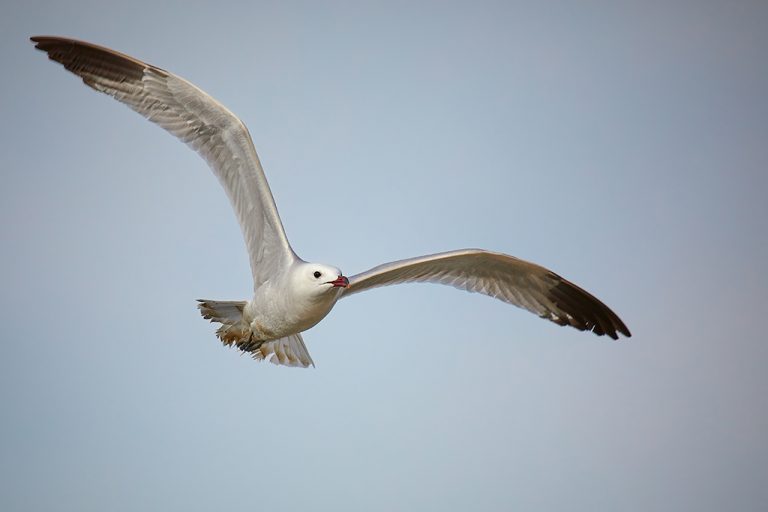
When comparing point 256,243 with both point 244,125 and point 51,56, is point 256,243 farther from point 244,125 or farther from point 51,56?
point 51,56

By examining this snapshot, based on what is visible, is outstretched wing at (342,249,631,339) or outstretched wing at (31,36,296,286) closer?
outstretched wing at (31,36,296,286)

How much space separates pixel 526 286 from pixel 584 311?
672 millimetres

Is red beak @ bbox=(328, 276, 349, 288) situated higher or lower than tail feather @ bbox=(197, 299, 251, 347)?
higher

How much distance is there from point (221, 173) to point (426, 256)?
2130mm

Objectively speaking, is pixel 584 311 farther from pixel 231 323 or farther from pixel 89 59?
pixel 89 59

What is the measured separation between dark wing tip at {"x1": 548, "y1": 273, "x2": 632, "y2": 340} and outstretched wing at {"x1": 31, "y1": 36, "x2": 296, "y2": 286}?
122 inches

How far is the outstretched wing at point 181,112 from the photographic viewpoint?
8609mm

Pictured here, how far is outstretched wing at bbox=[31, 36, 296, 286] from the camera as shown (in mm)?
8609

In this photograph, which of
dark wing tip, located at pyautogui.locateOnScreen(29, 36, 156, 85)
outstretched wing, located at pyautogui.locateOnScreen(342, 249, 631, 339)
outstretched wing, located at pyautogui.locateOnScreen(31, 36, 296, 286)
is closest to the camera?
outstretched wing, located at pyautogui.locateOnScreen(31, 36, 296, 286)

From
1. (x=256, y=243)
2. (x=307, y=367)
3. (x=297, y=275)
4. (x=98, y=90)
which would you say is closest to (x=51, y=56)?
(x=98, y=90)

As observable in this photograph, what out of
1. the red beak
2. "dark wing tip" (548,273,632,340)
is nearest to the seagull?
the red beak

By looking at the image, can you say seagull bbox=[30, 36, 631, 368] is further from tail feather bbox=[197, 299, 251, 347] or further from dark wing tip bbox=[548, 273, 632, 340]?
dark wing tip bbox=[548, 273, 632, 340]

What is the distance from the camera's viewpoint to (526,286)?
1012 centimetres

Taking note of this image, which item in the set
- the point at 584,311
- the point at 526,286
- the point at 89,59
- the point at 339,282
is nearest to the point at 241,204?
the point at 339,282
